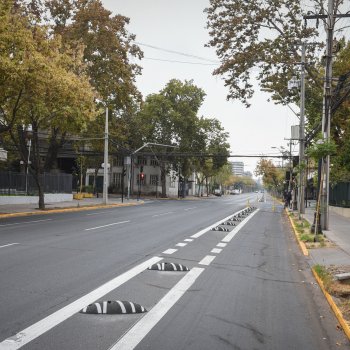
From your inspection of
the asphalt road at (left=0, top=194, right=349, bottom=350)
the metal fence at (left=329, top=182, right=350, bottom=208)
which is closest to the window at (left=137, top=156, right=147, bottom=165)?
the metal fence at (left=329, top=182, right=350, bottom=208)

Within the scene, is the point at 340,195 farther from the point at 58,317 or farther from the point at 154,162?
the point at 154,162

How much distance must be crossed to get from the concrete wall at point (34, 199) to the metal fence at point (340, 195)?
929 inches

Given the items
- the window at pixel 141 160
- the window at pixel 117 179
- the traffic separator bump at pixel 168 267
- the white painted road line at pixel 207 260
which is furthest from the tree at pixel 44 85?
the window at pixel 141 160

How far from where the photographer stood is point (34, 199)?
34.7 meters

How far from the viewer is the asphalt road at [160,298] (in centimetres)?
483

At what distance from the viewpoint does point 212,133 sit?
71438 millimetres

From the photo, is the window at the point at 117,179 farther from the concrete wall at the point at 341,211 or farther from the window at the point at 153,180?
the concrete wall at the point at 341,211

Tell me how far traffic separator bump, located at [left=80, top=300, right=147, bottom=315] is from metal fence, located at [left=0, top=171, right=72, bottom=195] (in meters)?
23.4

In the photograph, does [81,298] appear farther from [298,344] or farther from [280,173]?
[280,173]

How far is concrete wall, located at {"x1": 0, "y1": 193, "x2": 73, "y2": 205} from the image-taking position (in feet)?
104

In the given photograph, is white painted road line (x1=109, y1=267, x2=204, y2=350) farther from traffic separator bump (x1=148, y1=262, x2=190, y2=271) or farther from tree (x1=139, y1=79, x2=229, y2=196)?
tree (x1=139, y1=79, x2=229, y2=196)

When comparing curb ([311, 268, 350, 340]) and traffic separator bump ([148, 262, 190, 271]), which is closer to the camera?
curb ([311, 268, 350, 340])

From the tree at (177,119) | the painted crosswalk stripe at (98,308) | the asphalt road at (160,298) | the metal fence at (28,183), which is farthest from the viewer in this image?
the tree at (177,119)

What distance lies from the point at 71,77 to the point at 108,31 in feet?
39.3
